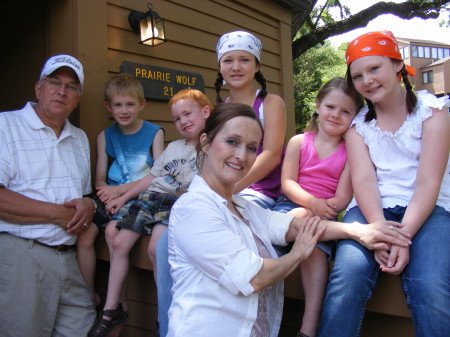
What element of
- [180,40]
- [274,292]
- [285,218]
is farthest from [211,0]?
[274,292]

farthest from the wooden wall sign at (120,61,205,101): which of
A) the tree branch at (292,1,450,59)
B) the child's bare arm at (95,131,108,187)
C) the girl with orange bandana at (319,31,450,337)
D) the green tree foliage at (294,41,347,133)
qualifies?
the green tree foliage at (294,41,347,133)

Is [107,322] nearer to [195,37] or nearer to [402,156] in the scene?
[402,156]

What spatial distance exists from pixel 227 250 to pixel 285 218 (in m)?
0.59

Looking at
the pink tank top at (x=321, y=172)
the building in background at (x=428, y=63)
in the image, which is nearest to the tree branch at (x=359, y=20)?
the pink tank top at (x=321, y=172)

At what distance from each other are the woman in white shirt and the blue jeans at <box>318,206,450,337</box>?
0.08 m

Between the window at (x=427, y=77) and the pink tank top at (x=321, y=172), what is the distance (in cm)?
3860

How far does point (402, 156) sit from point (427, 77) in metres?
39.5

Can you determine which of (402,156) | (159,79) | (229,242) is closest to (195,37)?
(159,79)

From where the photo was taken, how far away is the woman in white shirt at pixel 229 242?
1.47 m

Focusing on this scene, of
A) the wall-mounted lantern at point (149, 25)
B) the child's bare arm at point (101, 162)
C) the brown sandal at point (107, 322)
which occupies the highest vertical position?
the wall-mounted lantern at point (149, 25)

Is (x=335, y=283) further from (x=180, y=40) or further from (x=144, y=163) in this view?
(x=180, y=40)

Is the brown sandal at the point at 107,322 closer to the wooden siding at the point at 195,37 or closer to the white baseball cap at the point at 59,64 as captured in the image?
the white baseball cap at the point at 59,64

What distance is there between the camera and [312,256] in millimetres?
1873

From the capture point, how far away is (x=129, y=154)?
2.98 m
